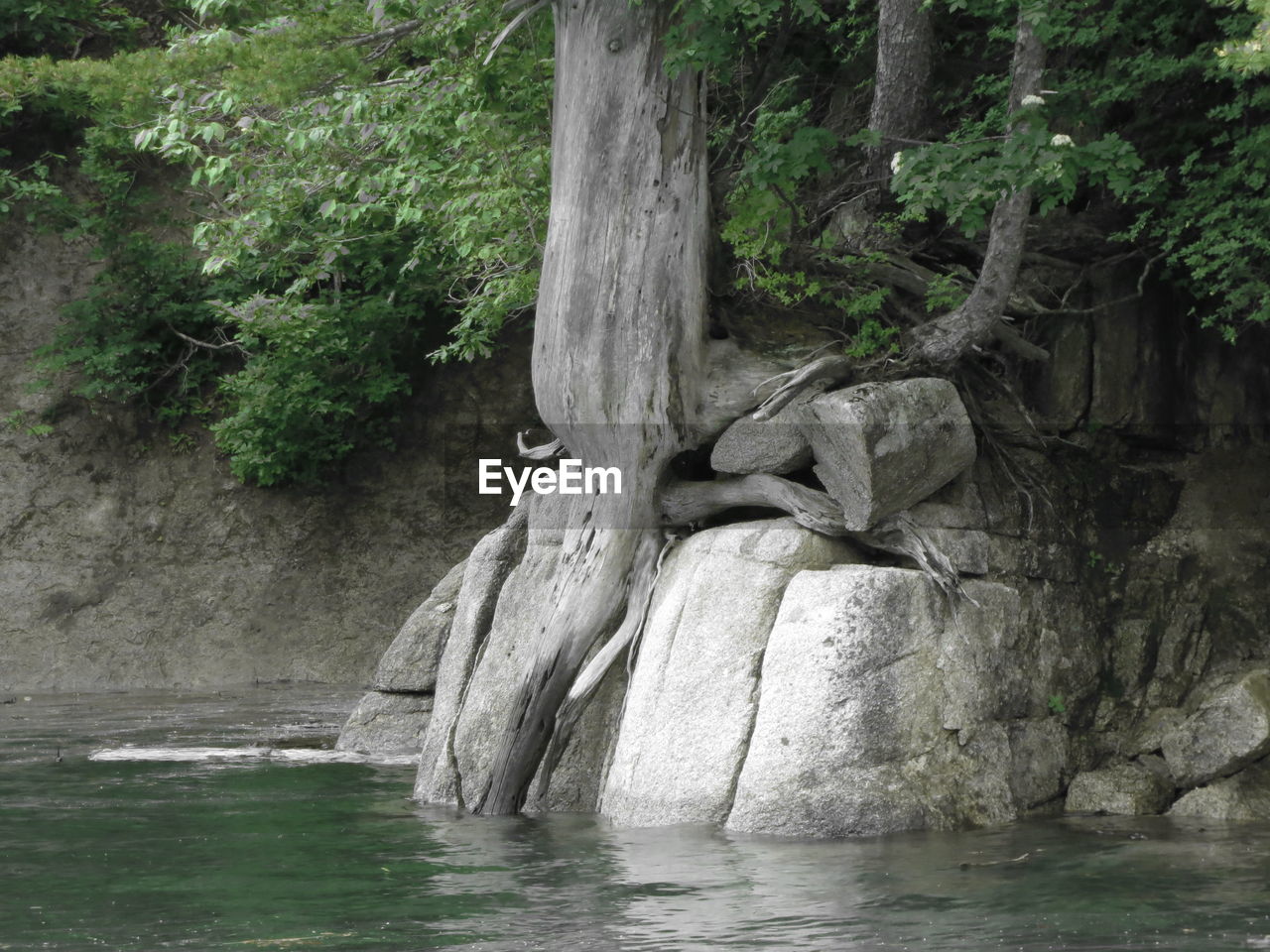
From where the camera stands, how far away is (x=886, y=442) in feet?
33.7

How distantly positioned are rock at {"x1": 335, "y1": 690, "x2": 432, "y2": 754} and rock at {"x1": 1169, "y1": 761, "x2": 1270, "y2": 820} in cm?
647

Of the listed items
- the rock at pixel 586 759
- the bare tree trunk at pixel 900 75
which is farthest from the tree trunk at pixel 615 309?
the bare tree trunk at pixel 900 75

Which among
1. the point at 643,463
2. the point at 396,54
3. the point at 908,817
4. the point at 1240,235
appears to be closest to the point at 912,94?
the point at 1240,235

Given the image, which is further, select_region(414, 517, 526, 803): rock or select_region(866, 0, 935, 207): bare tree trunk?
select_region(866, 0, 935, 207): bare tree trunk

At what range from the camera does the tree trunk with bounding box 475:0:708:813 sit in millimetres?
11102

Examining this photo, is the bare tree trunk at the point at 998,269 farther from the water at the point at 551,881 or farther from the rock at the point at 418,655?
the rock at the point at 418,655

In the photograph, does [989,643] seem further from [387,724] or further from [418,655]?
[387,724]

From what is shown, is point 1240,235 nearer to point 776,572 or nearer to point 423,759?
point 776,572

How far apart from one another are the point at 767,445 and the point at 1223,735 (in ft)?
11.2

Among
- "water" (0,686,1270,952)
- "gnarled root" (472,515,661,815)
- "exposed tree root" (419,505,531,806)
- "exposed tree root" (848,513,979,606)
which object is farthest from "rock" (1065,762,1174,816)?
"exposed tree root" (419,505,531,806)

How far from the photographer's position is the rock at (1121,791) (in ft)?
34.3

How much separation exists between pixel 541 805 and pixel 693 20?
5241mm

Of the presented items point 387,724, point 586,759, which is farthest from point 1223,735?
point 387,724

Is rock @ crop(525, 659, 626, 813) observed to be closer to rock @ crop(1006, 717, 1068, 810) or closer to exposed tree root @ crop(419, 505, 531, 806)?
exposed tree root @ crop(419, 505, 531, 806)
